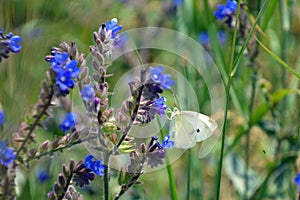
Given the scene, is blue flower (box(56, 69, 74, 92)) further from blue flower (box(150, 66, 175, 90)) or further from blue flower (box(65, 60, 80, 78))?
blue flower (box(150, 66, 175, 90))

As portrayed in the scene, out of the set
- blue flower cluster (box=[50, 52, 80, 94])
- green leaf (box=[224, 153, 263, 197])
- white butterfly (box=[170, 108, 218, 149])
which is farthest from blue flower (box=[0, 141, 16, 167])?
green leaf (box=[224, 153, 263, 197])

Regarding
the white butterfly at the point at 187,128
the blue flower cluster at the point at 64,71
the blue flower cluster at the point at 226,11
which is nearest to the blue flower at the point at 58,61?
the blue flower cluster at the point at 64,71

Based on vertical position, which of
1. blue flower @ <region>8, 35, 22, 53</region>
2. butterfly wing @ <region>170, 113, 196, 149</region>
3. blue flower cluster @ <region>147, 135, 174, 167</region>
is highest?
blue flower @ <region>8, 35, 22, 53</region>

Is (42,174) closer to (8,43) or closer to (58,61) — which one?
(8,43)

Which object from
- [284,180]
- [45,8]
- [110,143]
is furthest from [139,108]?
[284,180]

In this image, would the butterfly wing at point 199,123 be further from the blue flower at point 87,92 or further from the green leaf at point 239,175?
the green leaf at point 239,175

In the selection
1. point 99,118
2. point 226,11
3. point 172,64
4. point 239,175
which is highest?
point 172,64

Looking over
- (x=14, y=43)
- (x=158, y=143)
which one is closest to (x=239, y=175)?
(x=158, y=143)
